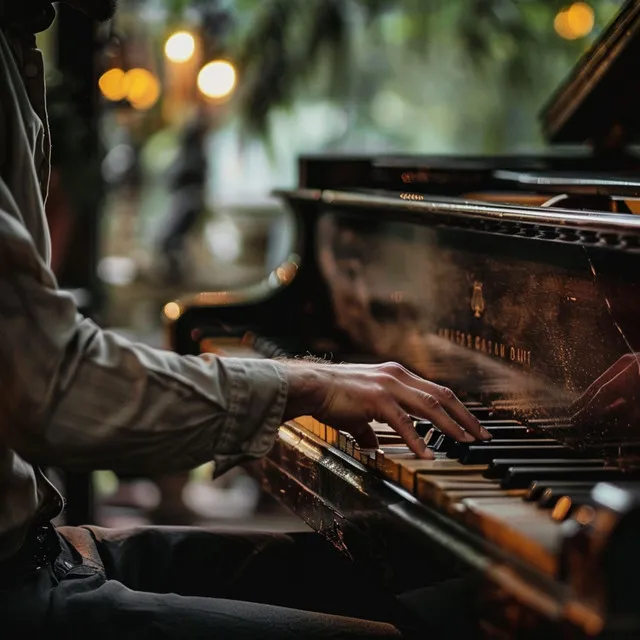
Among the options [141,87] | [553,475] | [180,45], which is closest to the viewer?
[553,475]

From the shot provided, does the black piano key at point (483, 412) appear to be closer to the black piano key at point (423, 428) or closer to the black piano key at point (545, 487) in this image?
the black piano key at point (423, 428)

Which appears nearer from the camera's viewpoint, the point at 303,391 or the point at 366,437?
the point at 303,391

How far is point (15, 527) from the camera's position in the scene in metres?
1.50

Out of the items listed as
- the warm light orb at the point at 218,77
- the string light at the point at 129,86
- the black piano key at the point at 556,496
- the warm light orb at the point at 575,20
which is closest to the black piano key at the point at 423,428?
the black piano key at the point at 556,496

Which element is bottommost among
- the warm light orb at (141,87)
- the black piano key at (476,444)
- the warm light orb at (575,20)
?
the black piano key at (476,444)

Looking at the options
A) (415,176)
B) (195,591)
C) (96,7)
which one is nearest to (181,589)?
(195,591)

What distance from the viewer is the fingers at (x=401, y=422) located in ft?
4.98

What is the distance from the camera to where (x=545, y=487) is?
1396 mm

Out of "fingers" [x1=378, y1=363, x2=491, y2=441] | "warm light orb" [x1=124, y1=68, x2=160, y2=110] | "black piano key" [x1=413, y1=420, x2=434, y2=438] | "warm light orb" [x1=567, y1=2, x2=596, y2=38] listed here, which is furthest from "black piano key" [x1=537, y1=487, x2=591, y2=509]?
"warm light orb" [x1=124, y1=68, x2=160, y2=110]

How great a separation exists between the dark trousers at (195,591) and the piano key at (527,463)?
0.32 meters

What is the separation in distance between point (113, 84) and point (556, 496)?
16.6 feet

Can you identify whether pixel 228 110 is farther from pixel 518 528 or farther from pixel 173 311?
pixel 518 528

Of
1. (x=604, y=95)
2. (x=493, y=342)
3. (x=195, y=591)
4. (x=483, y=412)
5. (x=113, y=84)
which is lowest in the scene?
(x=195, y=591)

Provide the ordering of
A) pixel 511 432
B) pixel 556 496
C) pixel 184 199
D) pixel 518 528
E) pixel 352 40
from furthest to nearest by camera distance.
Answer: pixel 184 199 < pixel 352 40 < pixel 511 432 < pixel 556 496 < pixel 518 528
